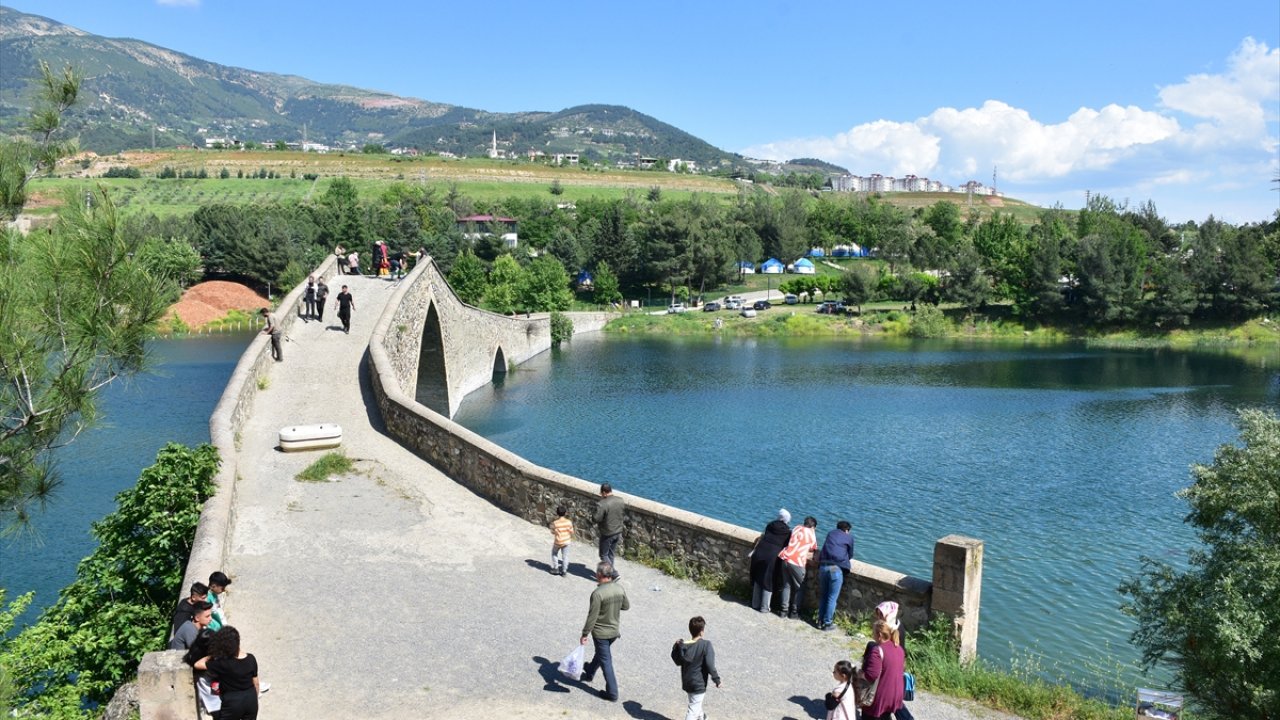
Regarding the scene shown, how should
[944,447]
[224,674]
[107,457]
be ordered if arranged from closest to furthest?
[224,674]
[107,457]
[944,447]

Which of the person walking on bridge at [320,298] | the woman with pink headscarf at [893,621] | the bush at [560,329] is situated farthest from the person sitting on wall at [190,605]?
the bush at [560,329]

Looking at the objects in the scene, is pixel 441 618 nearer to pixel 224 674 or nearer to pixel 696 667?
pixel 224 674

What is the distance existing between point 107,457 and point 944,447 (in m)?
29.6

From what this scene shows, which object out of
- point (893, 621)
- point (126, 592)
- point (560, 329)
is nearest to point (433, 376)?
point (126, 592)

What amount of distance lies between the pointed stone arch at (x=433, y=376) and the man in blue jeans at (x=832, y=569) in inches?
1115

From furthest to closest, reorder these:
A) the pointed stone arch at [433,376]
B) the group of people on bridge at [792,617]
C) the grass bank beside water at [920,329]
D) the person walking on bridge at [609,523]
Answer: the grass bank beside water at [920,329] → the pointed stone arch at [433,376] → the person walking on bridge at [609,523] → the group of people on bridge at [792,617]

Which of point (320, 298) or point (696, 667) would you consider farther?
point (320, 298)

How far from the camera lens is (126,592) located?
12344mm

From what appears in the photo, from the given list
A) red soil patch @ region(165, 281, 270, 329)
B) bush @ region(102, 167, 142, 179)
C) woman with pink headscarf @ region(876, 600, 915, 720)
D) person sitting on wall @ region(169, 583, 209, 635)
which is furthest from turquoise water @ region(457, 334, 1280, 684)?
bush @ region(102, 167, 142, 179)

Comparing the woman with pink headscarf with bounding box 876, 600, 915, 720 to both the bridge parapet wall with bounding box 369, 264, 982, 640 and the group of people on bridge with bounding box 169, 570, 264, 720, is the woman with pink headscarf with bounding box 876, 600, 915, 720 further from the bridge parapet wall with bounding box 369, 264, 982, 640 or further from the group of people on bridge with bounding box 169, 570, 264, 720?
the group of people on bridge with bounding box 169, 570, 264, 720

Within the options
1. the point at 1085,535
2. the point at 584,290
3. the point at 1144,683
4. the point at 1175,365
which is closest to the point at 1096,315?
the point at 1175,365

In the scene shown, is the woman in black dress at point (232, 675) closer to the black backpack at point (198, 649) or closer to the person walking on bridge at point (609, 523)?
the black backpack at point (198, 649)

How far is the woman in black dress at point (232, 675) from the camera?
738 cm

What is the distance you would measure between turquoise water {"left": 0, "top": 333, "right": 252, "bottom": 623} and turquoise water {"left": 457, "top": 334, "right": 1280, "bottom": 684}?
39.5ft
